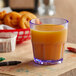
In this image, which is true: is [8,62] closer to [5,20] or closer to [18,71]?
[18,71]

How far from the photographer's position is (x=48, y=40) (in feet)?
3.19

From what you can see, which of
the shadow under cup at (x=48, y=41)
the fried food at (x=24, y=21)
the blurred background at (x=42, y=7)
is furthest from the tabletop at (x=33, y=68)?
the blurred background at (x=42, y=7)

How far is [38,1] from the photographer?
257 cm

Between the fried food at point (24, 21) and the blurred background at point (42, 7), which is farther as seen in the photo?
the blurred background at point (42, 7)

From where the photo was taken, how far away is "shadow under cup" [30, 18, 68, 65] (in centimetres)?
97

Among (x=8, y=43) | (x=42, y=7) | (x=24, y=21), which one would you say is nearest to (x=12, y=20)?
(x=24, y=21)

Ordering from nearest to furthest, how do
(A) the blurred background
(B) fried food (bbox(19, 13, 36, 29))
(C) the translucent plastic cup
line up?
(C) the translucent plastic cup → (B) fried food (bbox(19, 13, 36, 29)) → (A) the blurred background

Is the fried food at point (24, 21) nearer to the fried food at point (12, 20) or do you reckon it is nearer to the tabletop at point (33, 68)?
the fried food at point (12, 20)

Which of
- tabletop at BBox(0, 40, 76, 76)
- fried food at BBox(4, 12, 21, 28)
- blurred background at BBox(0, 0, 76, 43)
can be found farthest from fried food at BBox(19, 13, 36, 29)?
blurred background at BBox(0, 0, 76, 43)

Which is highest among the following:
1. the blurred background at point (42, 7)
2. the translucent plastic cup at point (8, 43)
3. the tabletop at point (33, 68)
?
the blurred background at point (42, 7)

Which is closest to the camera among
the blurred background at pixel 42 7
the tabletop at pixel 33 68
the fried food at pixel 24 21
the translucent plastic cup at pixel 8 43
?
the tabletop at pixel 33 68

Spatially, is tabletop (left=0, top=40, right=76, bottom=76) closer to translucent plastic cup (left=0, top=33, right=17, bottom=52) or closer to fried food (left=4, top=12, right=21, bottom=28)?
translucent plastic cup (left=0, top=33, right=17, bottom=52)

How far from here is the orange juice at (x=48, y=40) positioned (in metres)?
0.97

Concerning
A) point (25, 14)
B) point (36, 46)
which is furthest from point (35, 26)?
point (25, 14)
